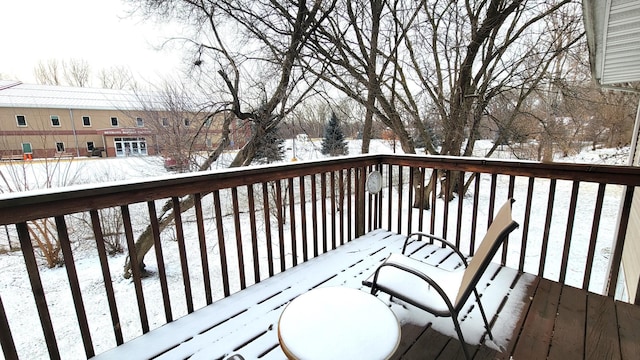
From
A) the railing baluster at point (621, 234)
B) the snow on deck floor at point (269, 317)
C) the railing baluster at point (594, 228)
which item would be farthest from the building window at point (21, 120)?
the railing baluster at point (621, 234)

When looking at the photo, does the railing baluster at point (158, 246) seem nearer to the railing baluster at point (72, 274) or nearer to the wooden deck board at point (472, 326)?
the wooden deck board at point (472, 326)

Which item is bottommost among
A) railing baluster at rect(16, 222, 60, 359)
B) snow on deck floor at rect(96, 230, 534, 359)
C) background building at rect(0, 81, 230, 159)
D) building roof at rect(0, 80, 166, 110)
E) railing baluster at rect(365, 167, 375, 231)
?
snow on deck floor at rect(96, 230, 534, 359)

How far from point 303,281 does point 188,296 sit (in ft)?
2.97

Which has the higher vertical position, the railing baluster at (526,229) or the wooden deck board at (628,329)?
the railing baluster at (526,229)

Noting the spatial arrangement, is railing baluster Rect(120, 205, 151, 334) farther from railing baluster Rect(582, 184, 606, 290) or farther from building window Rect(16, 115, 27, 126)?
building window Rect(16, 115, 27, 126)

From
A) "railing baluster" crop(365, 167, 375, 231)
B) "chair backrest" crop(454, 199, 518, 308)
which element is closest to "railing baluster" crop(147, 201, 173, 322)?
"chair backrest" crop(454, 199, 518, 308)

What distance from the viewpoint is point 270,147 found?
27.2ft

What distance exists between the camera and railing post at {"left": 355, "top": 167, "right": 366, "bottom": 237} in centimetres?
326

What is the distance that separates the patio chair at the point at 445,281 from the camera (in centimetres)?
133

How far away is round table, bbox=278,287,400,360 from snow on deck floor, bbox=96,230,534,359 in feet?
1.64

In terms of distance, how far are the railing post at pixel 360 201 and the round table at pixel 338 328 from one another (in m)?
1.86

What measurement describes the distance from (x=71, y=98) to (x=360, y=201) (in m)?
10.4

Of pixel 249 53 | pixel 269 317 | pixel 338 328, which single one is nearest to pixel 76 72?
pixel 249 53

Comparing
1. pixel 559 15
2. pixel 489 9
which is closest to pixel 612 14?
pixel 489 9
